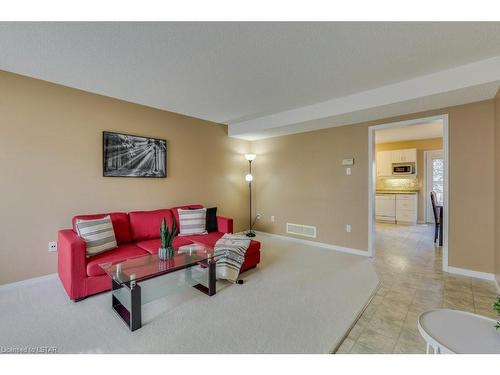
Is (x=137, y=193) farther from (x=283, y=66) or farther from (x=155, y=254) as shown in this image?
(x=283, y=66)

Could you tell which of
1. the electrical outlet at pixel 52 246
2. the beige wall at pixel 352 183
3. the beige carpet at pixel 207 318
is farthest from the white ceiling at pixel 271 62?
the beige carpet at pixel 207 318

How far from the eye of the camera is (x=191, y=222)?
3443 mm

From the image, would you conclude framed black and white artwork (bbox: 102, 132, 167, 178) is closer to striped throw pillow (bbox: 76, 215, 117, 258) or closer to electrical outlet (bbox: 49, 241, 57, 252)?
striped throw pillow (bbox: 76, 215, 117, 258)

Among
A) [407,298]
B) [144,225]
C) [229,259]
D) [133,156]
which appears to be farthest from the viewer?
[133,156]

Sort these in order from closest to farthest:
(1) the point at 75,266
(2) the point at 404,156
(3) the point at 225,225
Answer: (1) the point at 75,266
(3) the point at 225,225
(2) the point at 404,156

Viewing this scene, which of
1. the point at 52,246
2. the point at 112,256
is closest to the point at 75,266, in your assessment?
the point at 112,256

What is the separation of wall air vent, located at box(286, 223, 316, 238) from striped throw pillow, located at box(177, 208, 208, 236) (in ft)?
6.37

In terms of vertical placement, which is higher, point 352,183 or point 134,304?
point 352,183

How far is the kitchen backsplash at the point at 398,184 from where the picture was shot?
6725 millimetres

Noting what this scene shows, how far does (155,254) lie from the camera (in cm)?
253

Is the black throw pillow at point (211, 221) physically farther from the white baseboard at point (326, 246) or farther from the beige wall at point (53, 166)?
the white baseboard at point (326, 246)

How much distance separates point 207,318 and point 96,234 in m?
1.54

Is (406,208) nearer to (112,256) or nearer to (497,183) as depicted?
(497,183)

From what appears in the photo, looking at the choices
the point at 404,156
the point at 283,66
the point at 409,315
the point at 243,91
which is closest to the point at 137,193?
the point at 243,91
